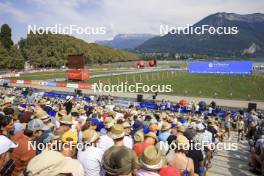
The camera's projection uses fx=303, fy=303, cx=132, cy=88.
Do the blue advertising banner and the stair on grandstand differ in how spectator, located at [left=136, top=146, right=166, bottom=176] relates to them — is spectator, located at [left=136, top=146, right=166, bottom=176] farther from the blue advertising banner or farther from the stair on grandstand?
the blue advertising banner

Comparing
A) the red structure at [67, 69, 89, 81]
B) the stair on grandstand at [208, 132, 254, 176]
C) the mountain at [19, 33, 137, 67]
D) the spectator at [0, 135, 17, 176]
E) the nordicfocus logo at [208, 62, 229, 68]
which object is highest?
the mountain at [19, 33, 137, 67]

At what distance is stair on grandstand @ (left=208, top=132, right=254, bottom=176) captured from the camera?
9.78 meters

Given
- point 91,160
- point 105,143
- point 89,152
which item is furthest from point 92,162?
point 105,143

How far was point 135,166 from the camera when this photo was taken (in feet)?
11.1

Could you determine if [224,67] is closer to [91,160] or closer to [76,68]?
[76,68]

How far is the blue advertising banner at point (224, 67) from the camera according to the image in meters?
41.5

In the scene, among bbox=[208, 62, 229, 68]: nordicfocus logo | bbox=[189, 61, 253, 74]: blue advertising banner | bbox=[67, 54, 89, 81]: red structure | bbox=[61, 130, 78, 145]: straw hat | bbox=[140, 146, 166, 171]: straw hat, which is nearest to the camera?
bbox=[140, 146, 166, 171]: straw hat

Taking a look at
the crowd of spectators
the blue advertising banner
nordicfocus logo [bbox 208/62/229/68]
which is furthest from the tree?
the crowd of spectators

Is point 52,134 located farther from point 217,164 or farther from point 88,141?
point 217,164

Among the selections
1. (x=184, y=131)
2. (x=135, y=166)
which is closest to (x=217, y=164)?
(x=184, y=131)

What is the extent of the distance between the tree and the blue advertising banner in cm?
6521

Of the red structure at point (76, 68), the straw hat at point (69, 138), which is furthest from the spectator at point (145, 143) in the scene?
the red structure at point (76, 68)

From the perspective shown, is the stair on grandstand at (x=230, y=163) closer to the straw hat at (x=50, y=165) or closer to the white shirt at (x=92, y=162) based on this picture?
the white shirt at (x=92, y=162)

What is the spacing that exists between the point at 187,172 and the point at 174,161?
10.7 inches
